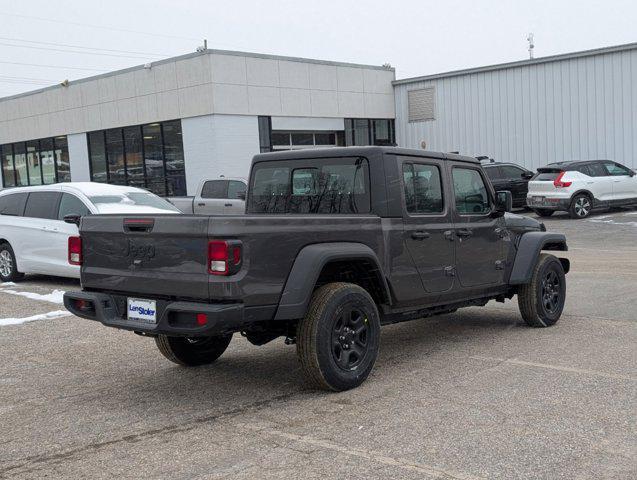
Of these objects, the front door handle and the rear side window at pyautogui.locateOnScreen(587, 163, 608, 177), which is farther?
the rear side window at pyautogui.locateOnScreen(587, 163, 608, 177)

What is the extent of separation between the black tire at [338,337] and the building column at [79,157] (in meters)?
27.3

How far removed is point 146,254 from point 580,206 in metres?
18.4

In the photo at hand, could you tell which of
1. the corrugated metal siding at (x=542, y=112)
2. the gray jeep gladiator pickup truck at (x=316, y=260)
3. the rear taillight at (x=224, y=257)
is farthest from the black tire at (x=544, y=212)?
the rear taillight at (x=224, y=257)

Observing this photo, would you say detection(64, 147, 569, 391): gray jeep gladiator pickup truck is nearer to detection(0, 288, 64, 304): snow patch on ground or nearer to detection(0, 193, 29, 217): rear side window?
detection(0, 288, 64, 304): snow patch on ground

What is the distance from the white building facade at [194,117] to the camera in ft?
85.7

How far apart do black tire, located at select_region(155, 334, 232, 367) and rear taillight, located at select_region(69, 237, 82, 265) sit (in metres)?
0.92

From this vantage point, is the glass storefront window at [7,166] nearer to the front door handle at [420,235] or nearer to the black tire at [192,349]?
the black tire at [192,349]

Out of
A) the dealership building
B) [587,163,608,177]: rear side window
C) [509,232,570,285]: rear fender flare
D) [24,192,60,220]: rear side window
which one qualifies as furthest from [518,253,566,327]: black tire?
the dealership building

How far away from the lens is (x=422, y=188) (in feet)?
21.8

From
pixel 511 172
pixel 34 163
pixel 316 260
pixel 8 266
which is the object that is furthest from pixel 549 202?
pixel 34 163

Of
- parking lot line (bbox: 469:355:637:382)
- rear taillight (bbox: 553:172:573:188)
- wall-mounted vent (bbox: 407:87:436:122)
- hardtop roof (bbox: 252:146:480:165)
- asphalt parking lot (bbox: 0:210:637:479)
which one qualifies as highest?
wall-mounted vent (bbox: 407:87:436:122)

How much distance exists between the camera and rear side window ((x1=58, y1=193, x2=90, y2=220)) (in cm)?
1192

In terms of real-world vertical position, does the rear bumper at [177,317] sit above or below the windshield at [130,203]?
below

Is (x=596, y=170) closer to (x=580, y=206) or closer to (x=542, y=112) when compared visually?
(x=580, y=206)
